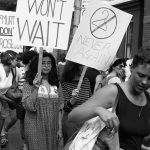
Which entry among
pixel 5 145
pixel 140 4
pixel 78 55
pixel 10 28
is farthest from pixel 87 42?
pixel 140 4

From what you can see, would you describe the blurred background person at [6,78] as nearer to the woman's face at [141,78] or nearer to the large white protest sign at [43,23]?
the large white protest sign at [43,23]

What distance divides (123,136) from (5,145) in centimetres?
451

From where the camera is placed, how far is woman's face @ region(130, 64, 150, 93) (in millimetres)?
2287

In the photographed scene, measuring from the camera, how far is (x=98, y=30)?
4.09 meters

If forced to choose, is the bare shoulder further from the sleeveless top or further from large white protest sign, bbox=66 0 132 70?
large white protest sign, bbox=66 0 132 70

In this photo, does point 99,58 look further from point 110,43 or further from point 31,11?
point 31,11

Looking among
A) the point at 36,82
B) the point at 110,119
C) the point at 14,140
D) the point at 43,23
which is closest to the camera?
the point at 110,119

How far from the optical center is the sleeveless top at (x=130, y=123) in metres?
2.29

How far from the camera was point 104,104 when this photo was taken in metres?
2.21

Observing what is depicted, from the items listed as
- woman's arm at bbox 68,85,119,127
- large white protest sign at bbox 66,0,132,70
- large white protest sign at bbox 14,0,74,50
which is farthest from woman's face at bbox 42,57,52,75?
woman's arm at bbox 68,85,119,127

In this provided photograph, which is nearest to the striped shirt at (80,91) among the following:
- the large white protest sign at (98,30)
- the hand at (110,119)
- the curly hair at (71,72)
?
the curly hair at (71,72)

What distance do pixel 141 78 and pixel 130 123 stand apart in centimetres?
28

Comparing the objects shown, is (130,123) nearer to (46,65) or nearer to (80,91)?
(80,91)

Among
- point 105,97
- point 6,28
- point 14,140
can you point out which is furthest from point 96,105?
point 6,28
